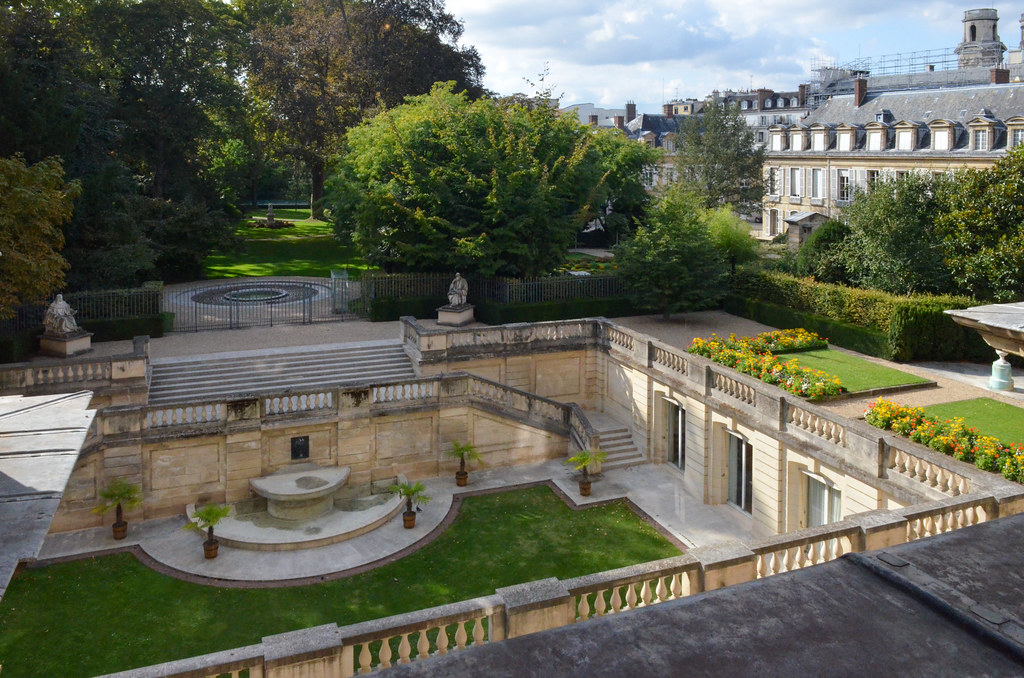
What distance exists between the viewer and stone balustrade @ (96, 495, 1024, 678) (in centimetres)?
741

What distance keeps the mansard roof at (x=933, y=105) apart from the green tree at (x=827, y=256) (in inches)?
674

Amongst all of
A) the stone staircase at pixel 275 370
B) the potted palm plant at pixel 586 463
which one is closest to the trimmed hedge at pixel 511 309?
the stone staircase at pixel 275 370

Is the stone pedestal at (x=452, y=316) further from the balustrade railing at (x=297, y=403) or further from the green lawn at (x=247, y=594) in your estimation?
the green lawn at (x=247, y=594)

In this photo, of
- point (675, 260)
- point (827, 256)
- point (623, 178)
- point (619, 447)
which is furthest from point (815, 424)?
point (623, 178)

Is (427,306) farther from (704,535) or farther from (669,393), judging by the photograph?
(704,535)

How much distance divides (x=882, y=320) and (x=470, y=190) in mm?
14769

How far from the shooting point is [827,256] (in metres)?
32.1

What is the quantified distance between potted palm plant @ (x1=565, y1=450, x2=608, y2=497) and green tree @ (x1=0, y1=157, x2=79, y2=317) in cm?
1545

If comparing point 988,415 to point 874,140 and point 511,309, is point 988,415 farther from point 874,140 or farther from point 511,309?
point 874,140

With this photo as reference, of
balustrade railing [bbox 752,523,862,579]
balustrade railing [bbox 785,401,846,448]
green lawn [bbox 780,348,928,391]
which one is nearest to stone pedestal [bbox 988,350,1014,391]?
green lawn [bbox 780,348,928,391]

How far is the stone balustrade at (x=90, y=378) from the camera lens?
825 inches

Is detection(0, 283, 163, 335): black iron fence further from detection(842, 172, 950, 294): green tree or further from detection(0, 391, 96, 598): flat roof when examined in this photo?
detection(842, 172, 950, 294): green tree

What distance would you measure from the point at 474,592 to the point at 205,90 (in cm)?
3838

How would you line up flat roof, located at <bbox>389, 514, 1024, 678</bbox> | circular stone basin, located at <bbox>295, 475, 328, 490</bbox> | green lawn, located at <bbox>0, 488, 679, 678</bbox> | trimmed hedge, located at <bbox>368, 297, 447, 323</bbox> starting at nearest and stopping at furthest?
1. flat roof, located at <bbox>389, 514, 1024, 678</bbox>
2. green lawn, located at <bbox>0, 488, 679, 678</bbox>
3. circular stone basin, located at <bbox>295, 475, 328, 490</bbox>
4. trimmed hedge, located at <bbox>368, 297, 447, 323</bbox>
